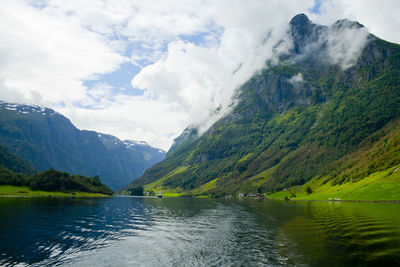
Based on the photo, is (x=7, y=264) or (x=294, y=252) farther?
(x=294, y=252)

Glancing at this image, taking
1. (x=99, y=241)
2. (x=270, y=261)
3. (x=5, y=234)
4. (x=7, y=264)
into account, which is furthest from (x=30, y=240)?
(x=270, y=261)

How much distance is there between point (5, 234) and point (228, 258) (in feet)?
131

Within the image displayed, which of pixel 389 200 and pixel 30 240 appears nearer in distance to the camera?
pixel 30 240

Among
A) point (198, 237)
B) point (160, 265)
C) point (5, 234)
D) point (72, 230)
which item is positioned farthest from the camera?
point (72, 230)

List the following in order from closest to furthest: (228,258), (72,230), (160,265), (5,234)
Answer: (160,265)
(228,258)
(5,234)
(72,230)

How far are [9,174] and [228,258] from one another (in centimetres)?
21564

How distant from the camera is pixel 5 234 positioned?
46.1m

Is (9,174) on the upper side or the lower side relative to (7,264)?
upper

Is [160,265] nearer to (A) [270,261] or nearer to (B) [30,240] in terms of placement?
(A) [270,261]

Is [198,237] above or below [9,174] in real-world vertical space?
below

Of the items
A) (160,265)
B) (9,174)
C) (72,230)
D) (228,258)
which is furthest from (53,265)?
(9,174)

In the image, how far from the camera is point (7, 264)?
3020cm

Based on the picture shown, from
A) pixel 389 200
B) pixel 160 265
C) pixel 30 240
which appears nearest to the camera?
pixel 160 265

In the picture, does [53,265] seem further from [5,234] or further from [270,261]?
[270,261]
